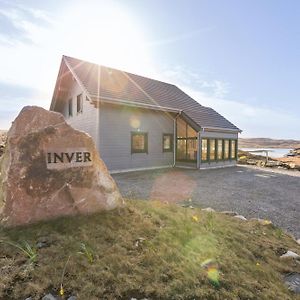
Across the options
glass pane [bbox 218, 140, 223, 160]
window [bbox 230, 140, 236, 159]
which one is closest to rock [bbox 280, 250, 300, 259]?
glass pane [bbox 218, 140, 223, 160]

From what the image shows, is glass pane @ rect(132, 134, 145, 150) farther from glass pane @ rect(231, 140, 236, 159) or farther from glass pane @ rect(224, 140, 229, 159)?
glass pane @ rect(231, 140, 236, 159)

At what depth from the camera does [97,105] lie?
1288cm

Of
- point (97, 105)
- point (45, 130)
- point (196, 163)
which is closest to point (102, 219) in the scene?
point (45, 130)

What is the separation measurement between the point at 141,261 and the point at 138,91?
1365cm

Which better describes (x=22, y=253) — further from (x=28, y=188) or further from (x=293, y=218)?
(x=293, y=218)

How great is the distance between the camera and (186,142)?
16406mm

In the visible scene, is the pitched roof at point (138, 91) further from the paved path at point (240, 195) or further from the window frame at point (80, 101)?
the paved path at point (240, 195)

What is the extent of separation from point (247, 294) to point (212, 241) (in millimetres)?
1136

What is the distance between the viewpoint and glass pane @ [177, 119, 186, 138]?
16625mm

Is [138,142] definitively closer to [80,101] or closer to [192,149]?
[192,149]

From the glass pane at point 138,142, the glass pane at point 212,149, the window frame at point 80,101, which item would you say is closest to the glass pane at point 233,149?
the glass pane at point 212,149

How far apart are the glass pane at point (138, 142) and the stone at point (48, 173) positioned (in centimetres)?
999

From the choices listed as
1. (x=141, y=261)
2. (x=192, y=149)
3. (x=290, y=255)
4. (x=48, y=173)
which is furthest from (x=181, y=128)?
(x=141, y=261)

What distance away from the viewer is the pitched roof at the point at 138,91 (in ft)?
44.6
